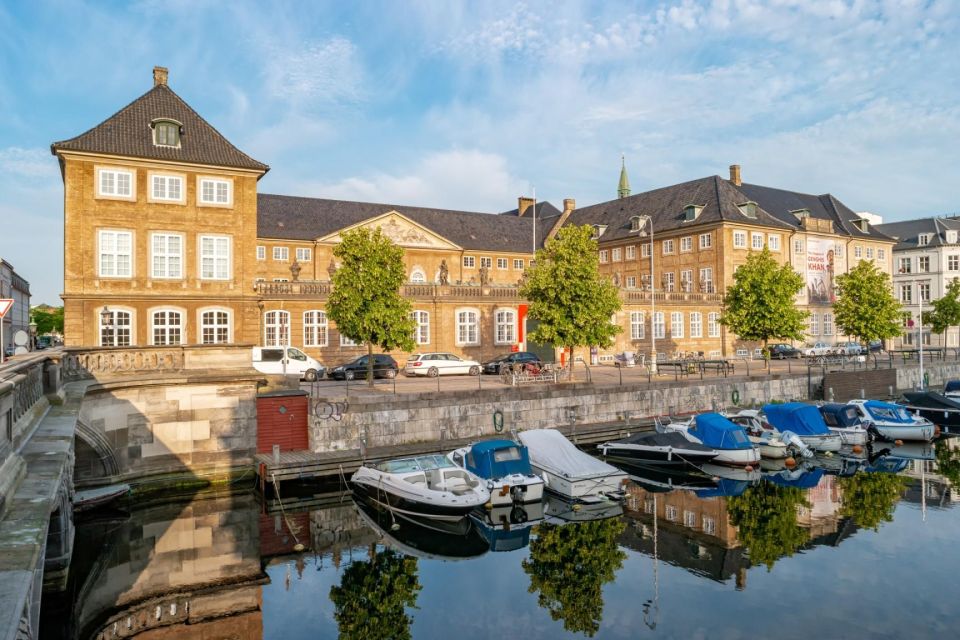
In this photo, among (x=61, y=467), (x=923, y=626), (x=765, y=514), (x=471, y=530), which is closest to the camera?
(x=61, y=467)

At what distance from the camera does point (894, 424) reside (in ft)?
116

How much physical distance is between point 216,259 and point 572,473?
23.6 meters

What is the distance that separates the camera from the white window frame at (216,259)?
120 ft

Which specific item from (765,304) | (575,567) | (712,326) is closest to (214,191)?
(575,567)

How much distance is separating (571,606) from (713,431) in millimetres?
15578

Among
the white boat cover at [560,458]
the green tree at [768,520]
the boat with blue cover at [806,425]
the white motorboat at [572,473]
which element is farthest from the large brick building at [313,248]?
the green tree at [768,520]

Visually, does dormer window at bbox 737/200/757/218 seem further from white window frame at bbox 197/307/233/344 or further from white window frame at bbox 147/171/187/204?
white window frame at bbox 147/171/187/204

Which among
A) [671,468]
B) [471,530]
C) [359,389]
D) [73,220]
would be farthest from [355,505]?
[73,220]

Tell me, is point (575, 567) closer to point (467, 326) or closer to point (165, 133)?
point (467, 326)

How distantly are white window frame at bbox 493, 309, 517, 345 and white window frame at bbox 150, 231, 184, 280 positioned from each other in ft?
70.9

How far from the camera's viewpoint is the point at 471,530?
21250mm

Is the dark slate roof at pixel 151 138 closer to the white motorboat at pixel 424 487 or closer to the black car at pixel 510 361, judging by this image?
the black car at pixel 510 361

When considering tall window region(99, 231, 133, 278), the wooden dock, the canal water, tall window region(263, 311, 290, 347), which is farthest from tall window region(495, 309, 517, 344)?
the canal water

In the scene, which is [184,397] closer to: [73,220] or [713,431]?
[73,220]
